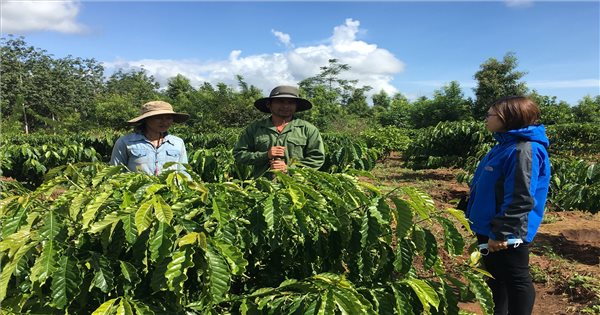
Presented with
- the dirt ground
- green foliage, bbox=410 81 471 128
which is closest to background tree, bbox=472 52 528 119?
green foliage, bbox=410 81 471 128

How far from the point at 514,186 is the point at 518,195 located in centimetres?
5

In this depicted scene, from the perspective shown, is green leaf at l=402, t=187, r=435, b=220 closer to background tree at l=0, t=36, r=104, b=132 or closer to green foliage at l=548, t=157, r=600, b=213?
green foliage at l=548, t=157, r=600, b=213

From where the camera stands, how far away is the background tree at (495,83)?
24594 millimetres

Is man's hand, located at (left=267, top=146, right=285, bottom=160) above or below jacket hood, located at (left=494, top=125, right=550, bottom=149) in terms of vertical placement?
below

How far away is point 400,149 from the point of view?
51.4ft

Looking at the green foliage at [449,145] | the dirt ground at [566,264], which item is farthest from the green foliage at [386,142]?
the dirt ground at [566,264]

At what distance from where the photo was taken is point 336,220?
146 centimetres

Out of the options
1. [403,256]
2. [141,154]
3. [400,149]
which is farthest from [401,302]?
[400,149]

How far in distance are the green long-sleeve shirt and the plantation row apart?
24.9 inches

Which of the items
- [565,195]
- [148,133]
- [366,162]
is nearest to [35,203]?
→ [148,133]

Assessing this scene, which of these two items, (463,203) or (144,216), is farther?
(463,203)

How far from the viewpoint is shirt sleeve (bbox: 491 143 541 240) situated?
81.9 inches

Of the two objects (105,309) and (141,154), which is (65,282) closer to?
(105,309)

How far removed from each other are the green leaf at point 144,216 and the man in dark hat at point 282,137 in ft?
5.84
